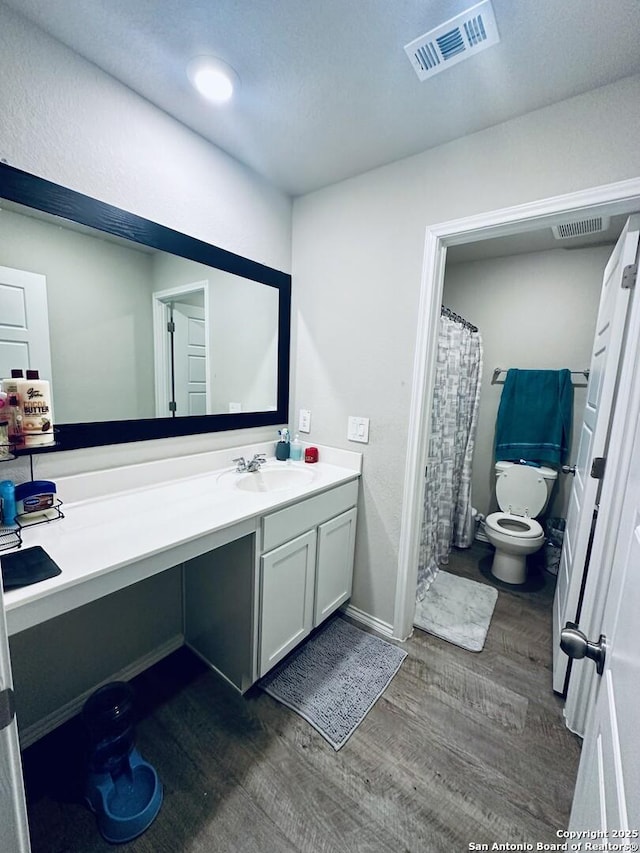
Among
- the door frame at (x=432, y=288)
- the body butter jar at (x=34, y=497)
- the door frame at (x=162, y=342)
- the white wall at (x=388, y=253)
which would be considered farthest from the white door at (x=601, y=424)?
the body butter jar at (x=34, y=497)

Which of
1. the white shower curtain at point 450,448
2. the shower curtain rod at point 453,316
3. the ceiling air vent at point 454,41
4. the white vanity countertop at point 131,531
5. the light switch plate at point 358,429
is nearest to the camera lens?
the white vanity countertop at point 131,531

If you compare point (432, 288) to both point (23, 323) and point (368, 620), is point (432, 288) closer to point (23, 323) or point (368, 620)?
point (23, 323)

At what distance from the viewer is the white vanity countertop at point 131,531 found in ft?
2.92

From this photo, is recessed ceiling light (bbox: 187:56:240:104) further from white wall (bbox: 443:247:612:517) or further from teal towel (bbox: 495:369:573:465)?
teal towel (bbox: 495:369:573:465)

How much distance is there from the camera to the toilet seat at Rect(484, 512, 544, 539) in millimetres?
2377

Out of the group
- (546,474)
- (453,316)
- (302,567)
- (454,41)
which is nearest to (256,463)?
(302,567)

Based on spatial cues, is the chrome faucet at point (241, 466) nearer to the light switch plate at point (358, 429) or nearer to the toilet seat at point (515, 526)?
the light switch plate at point (358, 429)

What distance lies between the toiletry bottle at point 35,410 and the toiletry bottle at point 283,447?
3.69 feet

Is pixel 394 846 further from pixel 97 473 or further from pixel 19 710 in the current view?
pixel 97 473

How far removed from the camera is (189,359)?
5.57ft

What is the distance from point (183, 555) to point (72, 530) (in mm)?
363

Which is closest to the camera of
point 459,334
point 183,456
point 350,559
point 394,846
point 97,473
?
point 394,846

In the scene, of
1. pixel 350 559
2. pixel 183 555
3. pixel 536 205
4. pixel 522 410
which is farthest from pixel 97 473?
pixel 522 410

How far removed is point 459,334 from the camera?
8.00 feet
